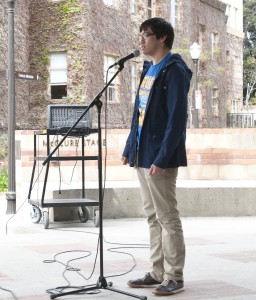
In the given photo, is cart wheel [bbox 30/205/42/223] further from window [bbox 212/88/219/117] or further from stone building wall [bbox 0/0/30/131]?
window [bbox 212/88/219/117]

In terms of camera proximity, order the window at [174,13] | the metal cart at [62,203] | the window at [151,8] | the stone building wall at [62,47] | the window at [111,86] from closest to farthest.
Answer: the metal cart at [62,203], the stone building wall at [62,47], the window at [111,86], the window at [151,8], the window at [174,13]

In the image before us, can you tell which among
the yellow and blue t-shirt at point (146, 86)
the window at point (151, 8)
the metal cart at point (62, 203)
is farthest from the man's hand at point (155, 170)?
the window at point (151, 8)

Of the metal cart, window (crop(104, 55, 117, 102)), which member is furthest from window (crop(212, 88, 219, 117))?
the metal cart

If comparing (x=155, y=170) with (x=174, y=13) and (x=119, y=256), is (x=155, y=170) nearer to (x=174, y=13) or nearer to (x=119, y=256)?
(x=119, y=256)

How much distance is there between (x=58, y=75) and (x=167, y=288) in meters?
20.1

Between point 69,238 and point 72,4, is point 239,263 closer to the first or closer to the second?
point 69,238

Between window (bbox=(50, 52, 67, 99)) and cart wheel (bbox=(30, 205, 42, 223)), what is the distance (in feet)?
47.3

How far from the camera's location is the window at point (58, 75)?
83.0 ft

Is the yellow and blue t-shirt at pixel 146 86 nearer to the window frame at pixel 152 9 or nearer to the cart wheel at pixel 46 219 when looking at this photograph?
the cart wheel at pixel 46 219

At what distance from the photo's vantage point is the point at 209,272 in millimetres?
6895

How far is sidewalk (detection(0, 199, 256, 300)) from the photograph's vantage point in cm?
605

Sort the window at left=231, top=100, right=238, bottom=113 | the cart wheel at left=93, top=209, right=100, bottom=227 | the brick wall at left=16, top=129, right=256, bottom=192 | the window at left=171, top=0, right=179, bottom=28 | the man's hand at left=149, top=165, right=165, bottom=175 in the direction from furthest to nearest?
the window at left=231, top=100, right=238, bottom=113 < the window at left=171, top=0, right=179, bottom=28 < the brick wall at left=16, top=129, right=256, bottom=192 < the cart wheel at left=93, top=209, right=100, bottom=227 < the man's hand at left=149, top=165, right=165, bottom=175

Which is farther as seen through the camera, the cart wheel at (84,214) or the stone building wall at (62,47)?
the stone building wall at (62,47)

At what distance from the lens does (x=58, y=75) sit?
25391mm
